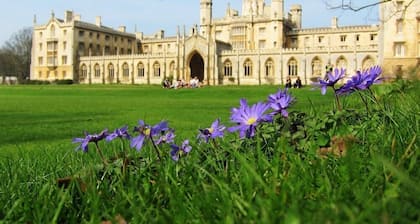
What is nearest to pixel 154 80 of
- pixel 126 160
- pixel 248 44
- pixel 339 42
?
pixel 248 44

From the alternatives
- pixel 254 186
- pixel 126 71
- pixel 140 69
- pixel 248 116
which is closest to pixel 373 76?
pixel 248 116

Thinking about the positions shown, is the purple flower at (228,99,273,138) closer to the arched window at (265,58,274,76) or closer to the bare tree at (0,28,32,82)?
the arched window at (265,58,274,76)

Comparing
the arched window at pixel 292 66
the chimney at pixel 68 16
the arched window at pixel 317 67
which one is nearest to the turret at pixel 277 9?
the arched window at pixel 292 66

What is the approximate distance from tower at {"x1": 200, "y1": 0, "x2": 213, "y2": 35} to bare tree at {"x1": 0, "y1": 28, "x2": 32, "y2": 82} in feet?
118

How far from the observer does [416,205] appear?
1059 millimetres

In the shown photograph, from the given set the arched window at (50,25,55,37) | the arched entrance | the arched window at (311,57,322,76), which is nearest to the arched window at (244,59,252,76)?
the arched entrance

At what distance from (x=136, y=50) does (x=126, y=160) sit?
8596cm

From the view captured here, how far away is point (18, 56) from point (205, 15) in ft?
126

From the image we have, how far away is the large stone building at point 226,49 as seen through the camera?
5512cm

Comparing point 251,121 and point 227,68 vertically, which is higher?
point 227,68

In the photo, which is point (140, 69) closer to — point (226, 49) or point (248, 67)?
point (226, 49)

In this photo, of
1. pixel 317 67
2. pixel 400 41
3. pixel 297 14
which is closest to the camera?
pixel 400 41

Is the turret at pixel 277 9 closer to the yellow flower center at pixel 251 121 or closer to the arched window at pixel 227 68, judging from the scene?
the arched window at pixel 227 68

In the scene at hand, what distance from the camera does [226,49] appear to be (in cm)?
6594
